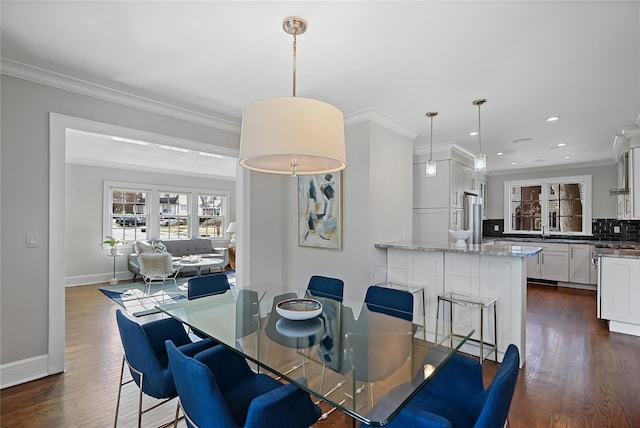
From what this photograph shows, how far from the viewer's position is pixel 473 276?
3.11 m

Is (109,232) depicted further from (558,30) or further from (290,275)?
(558,30)

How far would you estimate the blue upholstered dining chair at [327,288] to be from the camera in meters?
2.75

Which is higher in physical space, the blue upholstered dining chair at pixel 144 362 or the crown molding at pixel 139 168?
the crown molding at pixel 139 168

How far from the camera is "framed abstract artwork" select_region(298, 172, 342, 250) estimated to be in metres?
3.64

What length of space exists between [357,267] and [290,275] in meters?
1.04

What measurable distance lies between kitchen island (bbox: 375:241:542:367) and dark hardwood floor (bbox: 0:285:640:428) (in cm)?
40

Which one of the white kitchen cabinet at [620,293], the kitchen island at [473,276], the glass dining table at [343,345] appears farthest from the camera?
the white kitchen cabinet at [620,293]

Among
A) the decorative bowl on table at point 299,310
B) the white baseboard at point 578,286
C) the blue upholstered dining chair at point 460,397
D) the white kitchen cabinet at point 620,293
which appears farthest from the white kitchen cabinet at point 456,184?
the blue upholstered dining chair at point 460,397

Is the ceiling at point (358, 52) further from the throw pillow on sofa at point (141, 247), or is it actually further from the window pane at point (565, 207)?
the throw pillow on sofa at point (141, 247)

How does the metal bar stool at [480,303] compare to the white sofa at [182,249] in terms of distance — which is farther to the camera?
the white sofa at [182,249]

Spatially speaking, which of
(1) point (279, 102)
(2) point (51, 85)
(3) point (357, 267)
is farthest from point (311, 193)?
(2) point (51, 85)

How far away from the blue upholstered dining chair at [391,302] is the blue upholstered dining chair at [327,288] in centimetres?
32

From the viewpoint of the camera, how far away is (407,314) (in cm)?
222

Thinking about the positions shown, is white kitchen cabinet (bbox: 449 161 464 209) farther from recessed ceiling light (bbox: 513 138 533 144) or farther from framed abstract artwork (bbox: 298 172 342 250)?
framed abstract artwork (bbox: 298 172 342 250)
